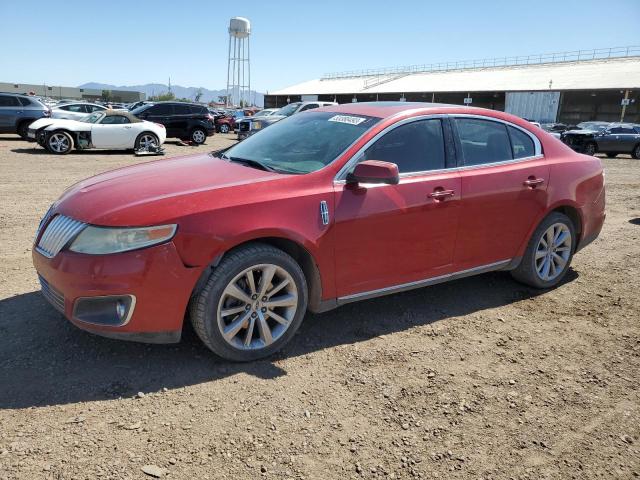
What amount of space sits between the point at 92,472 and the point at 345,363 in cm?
162

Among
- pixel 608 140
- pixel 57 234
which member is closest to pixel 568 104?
pixel 608 140

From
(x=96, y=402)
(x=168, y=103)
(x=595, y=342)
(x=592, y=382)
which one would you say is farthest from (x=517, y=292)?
(x=168, y=103)

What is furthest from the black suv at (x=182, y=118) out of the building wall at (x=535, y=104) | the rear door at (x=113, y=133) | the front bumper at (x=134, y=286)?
the building wall at (x=535, y=104)

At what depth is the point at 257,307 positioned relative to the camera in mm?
3227

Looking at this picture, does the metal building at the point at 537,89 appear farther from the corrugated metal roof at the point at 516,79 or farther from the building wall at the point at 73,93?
the building wall at the point at 73,93

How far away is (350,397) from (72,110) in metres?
21.7

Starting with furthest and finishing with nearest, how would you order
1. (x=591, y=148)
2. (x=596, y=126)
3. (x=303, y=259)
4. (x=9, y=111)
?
(x=596, y=126)
(x=591, y=148)
(x=9, y=111)
(x=303, y=259)

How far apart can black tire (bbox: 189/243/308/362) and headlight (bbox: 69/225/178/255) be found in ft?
1.23

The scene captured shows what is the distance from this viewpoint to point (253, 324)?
128 inches

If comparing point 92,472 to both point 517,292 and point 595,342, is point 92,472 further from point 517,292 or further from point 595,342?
point 517,292

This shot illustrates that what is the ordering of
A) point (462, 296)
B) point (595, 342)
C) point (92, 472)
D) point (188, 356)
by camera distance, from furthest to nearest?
point (462, 296)
point (595, 342)
point (188, 356)
point (92, 472)

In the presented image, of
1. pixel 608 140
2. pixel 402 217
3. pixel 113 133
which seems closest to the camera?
pixel 402 217

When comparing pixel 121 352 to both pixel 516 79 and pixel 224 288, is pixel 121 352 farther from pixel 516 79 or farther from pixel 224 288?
pixel 516 79

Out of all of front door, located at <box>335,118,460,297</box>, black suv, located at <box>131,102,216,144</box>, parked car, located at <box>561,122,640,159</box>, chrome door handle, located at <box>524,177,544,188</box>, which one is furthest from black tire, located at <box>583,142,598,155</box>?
front door, located at <box>335,118,460,297</box>
